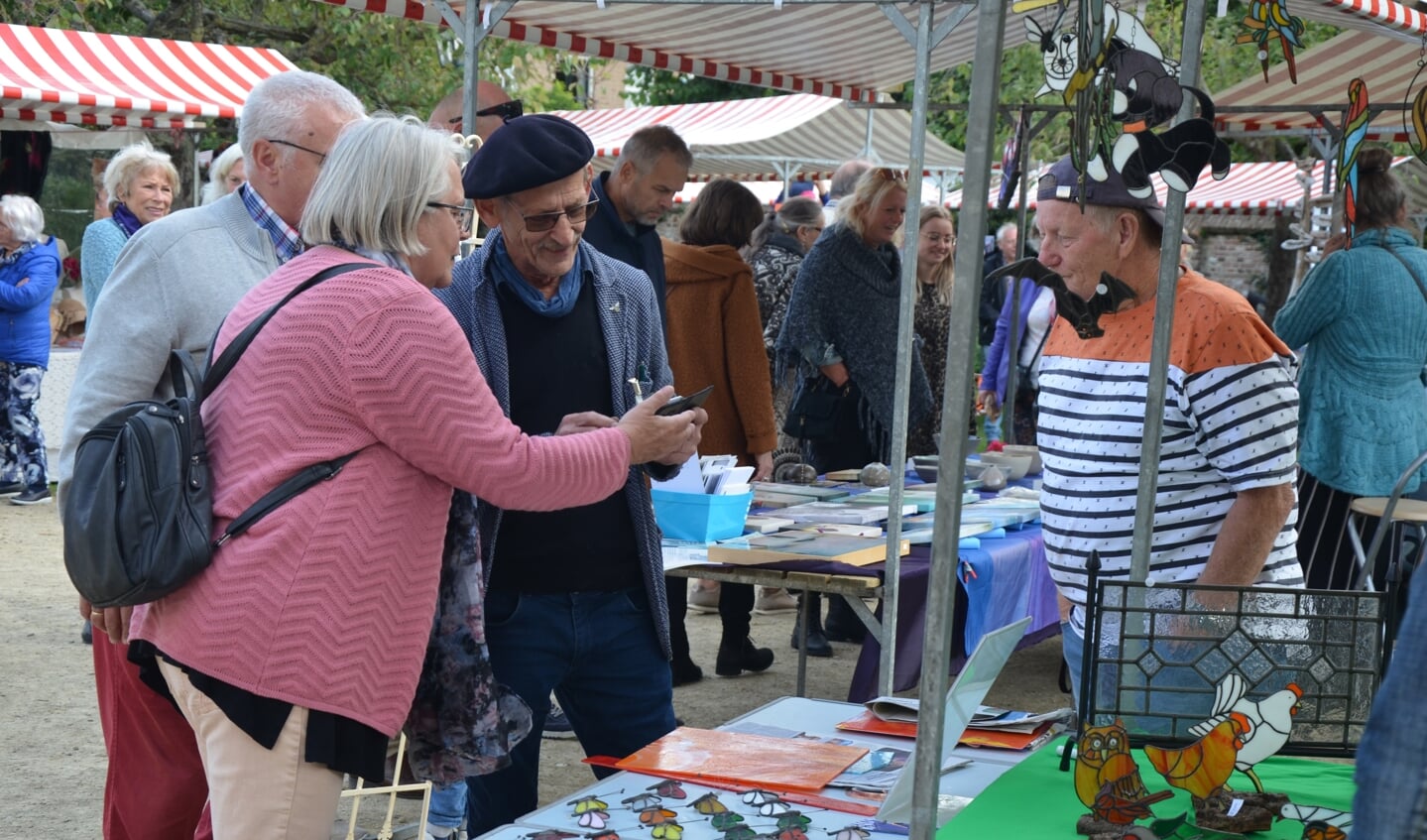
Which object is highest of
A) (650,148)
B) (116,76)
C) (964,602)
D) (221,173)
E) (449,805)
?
(116,76)

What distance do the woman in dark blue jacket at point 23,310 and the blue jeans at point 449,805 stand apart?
6.07m

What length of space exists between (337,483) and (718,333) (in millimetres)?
3291

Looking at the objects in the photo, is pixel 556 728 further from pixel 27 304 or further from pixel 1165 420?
pixel 27 304

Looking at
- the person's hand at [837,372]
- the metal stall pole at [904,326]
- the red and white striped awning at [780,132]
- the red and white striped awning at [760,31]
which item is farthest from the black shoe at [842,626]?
the red and white striped awning at [780,132]

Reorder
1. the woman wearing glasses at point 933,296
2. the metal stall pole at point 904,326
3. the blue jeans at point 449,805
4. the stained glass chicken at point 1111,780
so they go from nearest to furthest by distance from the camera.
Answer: the stained glass chicken at point 1111,780 < the blue jeans at point 449,805 < the metal stall pole at point 904,326 < the woman wearing glasses at point 933,296

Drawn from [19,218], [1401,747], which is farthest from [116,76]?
[1401,747]

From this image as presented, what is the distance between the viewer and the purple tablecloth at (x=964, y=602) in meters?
3.90

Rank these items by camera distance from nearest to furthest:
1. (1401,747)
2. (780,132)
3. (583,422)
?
(1401,747) → (583,422) → (780,132)

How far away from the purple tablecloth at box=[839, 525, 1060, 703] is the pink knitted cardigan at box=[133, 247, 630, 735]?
2098 millimetres

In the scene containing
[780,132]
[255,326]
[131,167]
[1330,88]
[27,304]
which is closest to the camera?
[255,326]

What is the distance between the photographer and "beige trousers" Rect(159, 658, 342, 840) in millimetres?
1734

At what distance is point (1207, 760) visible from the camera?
65.1 inches

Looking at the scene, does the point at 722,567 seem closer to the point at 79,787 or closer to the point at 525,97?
the point at 79,787

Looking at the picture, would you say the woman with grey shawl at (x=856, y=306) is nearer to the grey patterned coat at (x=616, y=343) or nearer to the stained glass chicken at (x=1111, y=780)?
the grey patterned coat at (x=616, y=343)
